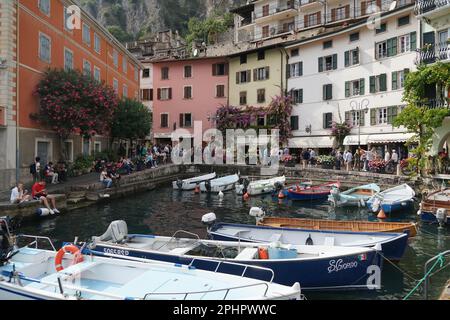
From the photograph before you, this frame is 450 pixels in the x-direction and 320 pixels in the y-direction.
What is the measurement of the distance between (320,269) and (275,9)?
4885cm

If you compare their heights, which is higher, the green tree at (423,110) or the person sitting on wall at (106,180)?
the green tree at (423,110)

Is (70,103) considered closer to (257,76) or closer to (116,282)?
(116,282)

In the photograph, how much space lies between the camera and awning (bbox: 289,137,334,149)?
38.4 metres

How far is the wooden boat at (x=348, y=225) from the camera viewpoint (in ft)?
43.5

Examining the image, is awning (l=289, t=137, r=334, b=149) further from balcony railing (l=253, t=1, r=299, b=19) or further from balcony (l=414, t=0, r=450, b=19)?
balcony railing (l=253, t=1, r=299, b=19)

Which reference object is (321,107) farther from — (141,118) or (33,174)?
(33,174)

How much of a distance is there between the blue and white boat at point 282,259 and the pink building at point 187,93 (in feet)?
123

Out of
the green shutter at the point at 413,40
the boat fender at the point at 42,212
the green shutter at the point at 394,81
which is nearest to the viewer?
the boat fender at the point at 42,212

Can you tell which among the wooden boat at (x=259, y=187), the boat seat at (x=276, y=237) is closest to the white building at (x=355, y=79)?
the wooden boat at (x=259, y=187)

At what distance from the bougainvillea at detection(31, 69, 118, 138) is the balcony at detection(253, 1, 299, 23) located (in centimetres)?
3272

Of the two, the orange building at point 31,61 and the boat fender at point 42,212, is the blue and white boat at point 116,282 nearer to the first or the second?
the boat fender at point 42,212

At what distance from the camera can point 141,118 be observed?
34938 mm
